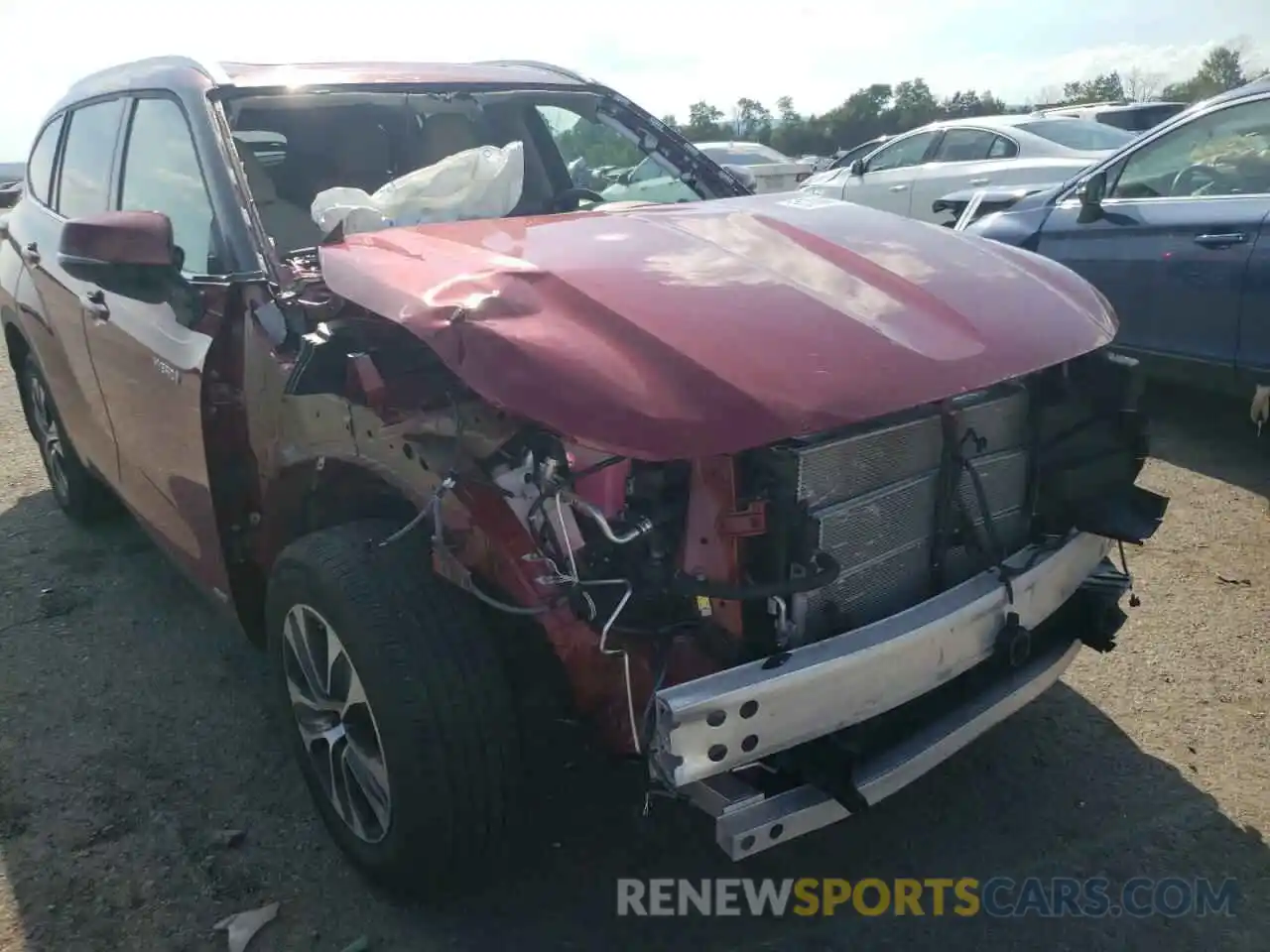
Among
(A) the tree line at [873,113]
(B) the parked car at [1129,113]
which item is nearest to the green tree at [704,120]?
(A) the tree line at [873,113]

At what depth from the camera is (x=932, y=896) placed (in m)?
2.43

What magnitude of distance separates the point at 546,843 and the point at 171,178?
7.08ft

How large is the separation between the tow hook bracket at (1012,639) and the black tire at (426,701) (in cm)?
106

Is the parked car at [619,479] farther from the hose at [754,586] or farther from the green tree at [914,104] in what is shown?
the green tree at [914,104]

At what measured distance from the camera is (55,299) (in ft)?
12.4

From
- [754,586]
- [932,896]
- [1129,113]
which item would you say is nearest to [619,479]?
[754,586]

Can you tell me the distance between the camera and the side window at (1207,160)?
472 centimetres

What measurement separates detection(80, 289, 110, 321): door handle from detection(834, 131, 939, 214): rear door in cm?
769

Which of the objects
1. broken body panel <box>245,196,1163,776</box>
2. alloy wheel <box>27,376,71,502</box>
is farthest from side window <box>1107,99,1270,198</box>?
alloy wheel <box>27,376,71,502</box>

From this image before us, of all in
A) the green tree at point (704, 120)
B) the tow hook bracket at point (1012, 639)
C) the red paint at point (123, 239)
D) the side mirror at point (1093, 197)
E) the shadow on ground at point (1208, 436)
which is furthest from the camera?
the green tree at point (704, 120)

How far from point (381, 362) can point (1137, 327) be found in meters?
4.16

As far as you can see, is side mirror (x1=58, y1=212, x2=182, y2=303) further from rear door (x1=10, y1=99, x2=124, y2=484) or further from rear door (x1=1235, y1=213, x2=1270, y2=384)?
rear door (x1=1235, y1=213, x2=1270, y2=384)

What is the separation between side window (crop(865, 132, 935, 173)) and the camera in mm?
10178

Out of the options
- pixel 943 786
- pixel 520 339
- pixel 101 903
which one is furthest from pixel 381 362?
pixel 943 786
